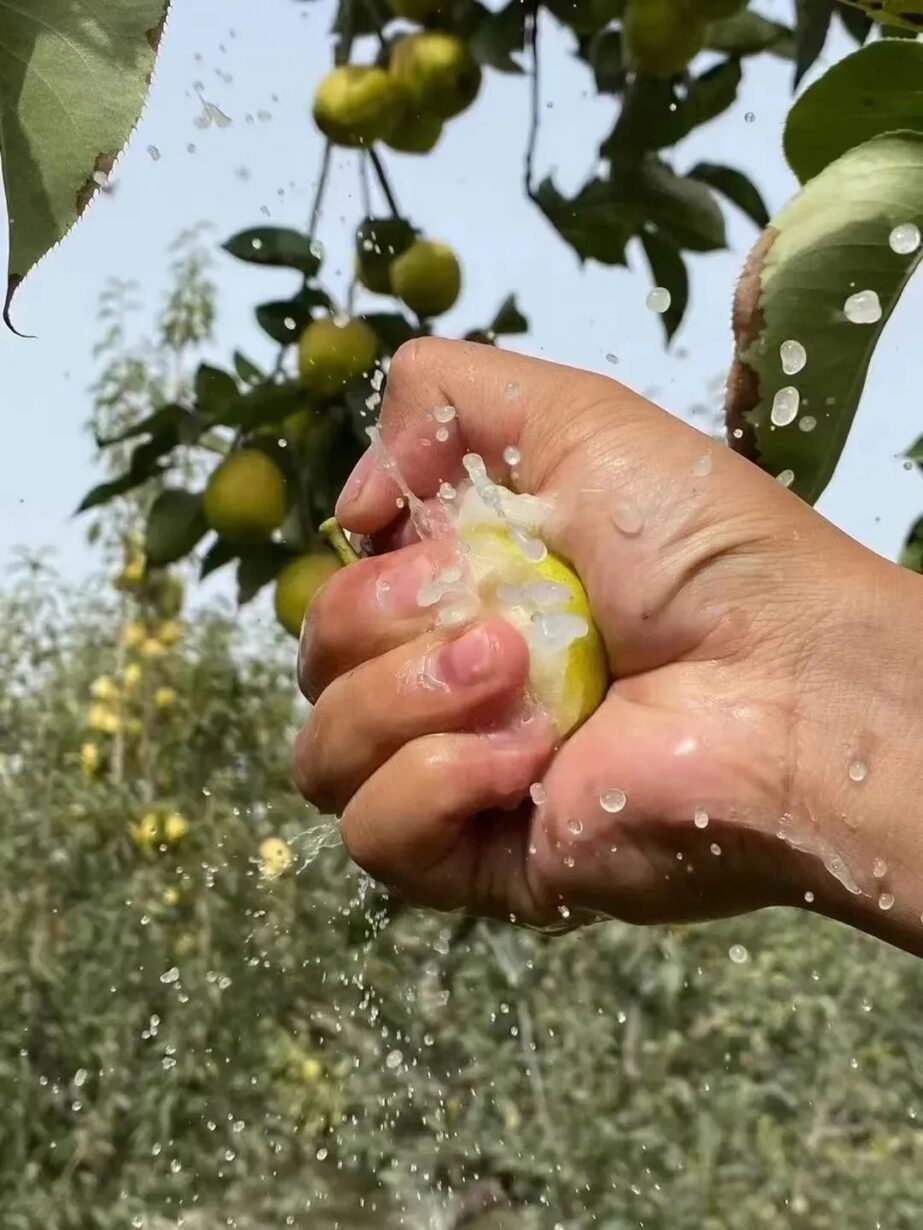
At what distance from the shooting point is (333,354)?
30.8 inches

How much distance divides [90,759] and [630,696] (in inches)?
49.1

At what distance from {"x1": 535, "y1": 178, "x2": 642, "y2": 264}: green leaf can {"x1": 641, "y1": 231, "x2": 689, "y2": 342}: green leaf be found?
0.06 ft

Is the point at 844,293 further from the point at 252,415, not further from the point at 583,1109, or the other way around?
the point at 583,1109

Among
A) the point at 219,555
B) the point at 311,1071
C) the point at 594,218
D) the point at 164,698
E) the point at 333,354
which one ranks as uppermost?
the point at 594,218

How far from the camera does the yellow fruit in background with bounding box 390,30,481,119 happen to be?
30.7 inches

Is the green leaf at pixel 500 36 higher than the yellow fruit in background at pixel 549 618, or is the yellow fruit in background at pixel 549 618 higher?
the green leaf at pixel 500 36

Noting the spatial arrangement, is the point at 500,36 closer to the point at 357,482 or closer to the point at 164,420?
the point at 164,420

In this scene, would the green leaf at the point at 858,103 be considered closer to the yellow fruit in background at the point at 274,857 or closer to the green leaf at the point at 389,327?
the green leaf at the point at 389,327

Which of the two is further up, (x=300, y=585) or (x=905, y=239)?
(x=905, y=239)

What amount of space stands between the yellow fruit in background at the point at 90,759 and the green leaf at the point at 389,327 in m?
0.92

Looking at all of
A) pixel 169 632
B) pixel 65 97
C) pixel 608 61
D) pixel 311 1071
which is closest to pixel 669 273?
pixel 608 61

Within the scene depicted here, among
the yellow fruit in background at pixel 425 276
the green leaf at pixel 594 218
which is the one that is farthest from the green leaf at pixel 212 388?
the green leaf at pixel 594 218

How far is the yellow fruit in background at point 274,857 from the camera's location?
155 cm

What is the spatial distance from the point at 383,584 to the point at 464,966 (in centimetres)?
117
